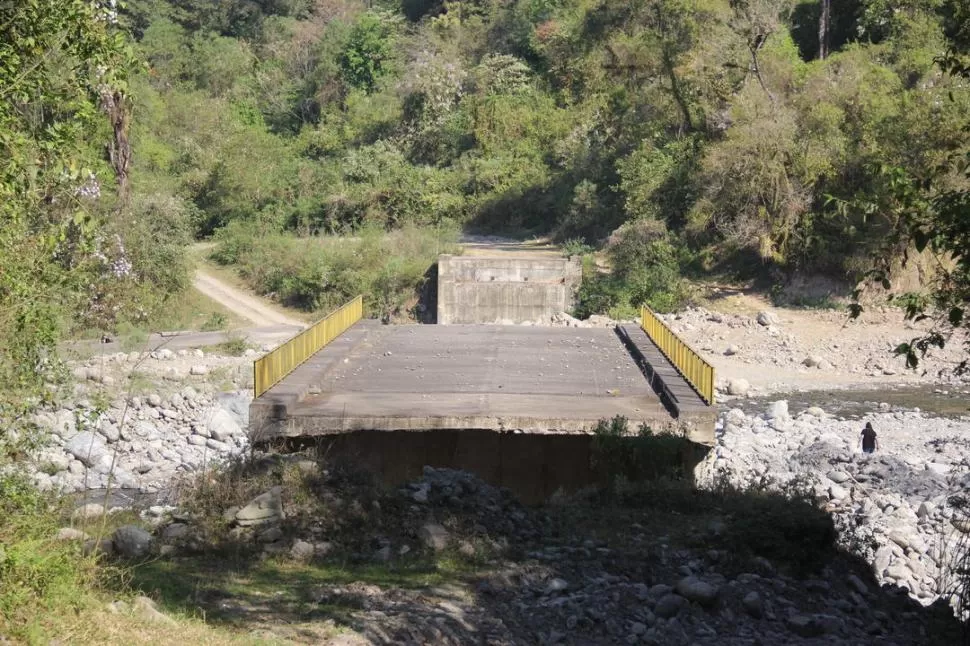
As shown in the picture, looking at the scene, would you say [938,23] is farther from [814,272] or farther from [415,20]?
[415,20]

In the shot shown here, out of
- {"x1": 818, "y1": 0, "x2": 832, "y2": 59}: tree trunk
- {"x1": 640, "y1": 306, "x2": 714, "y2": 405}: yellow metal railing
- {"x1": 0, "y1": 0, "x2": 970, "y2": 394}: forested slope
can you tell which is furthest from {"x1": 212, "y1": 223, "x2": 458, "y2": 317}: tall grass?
{"x1": 818, "y1": 0, "x2": 832, "y2": 59}: tree trunk

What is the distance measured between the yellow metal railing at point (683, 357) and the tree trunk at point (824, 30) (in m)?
29.2

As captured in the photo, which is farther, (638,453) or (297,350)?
(297,350)

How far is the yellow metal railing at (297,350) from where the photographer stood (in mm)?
16703

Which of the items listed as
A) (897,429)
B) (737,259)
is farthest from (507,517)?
(737,259)

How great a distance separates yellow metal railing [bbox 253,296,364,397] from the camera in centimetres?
1670

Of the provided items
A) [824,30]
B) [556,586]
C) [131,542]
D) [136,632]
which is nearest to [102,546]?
[131,542]

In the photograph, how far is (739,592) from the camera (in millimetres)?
10164

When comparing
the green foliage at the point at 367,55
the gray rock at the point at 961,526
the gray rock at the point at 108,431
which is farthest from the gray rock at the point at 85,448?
the green foliage at the point at 367,55

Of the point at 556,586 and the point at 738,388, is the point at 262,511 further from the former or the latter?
the point at 738,388

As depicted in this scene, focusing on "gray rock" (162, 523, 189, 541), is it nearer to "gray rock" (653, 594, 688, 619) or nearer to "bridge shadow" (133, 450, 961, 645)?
"bridge shadow" (133, 450, 961, 645)

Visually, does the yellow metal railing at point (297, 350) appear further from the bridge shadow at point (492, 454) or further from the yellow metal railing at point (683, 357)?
Answer: the yellow metal railing at point (683, 357)

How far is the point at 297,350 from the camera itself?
19.7 metres

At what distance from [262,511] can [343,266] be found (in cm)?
2815
